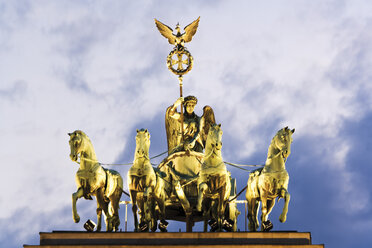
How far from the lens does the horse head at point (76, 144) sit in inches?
1344

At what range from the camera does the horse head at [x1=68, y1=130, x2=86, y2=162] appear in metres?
34.1

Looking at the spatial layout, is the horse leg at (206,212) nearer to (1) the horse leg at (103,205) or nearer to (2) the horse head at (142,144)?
(2) the horse head at (142,144)

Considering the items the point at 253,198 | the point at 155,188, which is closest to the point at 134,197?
the point at 155,188

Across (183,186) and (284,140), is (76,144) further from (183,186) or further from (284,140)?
(284,140)

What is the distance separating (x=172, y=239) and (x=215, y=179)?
2286 millimetres

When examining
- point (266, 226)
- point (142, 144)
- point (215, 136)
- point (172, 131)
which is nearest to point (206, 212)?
point (266, 226)

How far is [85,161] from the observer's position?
34.4 metres

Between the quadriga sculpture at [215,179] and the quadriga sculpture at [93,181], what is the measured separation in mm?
2731

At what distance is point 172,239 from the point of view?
110 feet

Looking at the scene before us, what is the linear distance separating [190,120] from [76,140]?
6.03 metres

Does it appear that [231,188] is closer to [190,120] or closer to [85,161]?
[190,120]

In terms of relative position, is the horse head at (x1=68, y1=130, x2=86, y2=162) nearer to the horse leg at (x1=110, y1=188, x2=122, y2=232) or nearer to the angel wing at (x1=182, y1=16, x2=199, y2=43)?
the horse leg at (x1=110, y1=188, x2=122, y2=232)

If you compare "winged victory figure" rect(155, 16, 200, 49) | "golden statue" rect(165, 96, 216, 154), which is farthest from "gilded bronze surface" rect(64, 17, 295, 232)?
"winged victory figure" rect(155, 16, 200, 49)

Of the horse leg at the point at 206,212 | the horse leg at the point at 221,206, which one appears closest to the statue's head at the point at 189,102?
the horse leg at the point at 206,212
